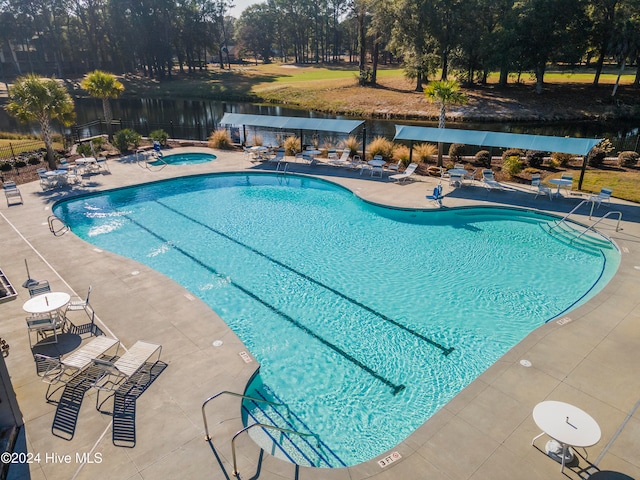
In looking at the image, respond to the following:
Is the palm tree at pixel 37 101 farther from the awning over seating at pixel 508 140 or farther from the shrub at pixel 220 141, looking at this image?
the awning over seating at pixel 508 140

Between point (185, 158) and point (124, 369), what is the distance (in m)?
21.1

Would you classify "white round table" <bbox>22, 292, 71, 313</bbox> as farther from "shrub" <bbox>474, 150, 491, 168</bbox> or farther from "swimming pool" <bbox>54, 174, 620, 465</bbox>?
"shrub" <bbox>474, 150, 491, 168</bbox>

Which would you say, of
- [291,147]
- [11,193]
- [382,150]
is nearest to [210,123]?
[291,147]

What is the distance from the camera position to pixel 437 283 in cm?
1302

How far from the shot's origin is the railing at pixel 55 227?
1580 centimetres

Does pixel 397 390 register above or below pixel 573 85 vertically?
below

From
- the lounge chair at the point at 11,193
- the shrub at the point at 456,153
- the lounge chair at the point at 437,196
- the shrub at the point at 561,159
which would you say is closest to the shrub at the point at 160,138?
the lounge chair at the point at 11,193

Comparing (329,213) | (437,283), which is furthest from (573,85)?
(437,283)

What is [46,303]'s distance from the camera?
9.82m

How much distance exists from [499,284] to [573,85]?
50616mm

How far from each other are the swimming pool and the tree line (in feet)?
124

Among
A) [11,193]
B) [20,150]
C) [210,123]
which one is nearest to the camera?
[11,193]

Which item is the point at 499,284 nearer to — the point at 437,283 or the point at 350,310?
the point at 437,283

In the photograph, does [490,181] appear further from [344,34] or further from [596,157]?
[344,34]
